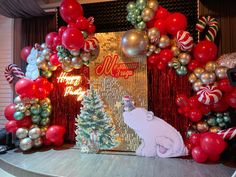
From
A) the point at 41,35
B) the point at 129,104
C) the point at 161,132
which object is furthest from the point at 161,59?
the point at 41,35

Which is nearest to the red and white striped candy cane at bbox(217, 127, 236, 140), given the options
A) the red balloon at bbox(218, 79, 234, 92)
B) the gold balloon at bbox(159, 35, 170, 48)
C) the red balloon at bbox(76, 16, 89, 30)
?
the red balloon at bbox(218, 79, 234, 92)

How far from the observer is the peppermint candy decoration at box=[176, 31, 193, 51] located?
3.10m

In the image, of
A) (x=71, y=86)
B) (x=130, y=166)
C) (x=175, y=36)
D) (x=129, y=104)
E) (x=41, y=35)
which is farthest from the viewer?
(x=41, y=35)

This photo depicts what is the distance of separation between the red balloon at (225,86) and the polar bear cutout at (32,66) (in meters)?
2.92

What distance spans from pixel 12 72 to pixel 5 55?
2.19ft

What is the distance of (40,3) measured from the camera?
432 centimetres

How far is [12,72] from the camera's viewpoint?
14.0ft

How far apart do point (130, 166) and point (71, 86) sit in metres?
1.71

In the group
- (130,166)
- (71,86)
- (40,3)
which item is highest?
(40,3)

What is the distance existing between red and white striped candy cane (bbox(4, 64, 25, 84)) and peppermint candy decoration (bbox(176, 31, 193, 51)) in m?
2.88

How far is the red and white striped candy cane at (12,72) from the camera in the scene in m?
4.18

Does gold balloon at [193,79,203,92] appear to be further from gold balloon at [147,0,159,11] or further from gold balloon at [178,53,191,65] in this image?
gold balloon at [147,0,159,11]

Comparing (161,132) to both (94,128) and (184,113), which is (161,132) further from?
(94,128)

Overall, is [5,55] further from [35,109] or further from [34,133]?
[34,133]
